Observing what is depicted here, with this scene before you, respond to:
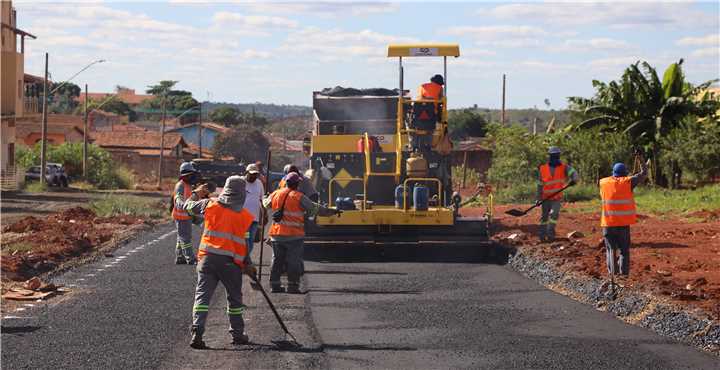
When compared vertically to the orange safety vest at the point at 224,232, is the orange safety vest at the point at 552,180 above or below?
above

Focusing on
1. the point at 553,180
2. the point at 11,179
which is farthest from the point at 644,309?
the point at 11,179

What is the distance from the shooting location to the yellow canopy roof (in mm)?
20766

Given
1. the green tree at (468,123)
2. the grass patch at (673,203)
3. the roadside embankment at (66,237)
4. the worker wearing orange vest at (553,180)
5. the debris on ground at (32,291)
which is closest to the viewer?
the debris on ground at (32,291)

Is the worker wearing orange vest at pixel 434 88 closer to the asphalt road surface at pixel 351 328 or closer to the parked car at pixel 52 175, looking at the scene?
the asphalt road surface at pixel 351 328

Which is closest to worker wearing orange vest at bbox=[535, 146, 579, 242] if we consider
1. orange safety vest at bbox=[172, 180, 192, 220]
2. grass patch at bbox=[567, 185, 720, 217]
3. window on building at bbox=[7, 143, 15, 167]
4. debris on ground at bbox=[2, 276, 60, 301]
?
orange safety vest at bbox=[172, 180, 192, 220]

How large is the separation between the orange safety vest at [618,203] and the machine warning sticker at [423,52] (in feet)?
19.4

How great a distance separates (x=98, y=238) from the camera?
2419cm

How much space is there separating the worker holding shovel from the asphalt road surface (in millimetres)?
1114

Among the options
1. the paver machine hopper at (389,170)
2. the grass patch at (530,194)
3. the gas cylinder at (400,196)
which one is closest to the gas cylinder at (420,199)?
the paver machine hopper at (389,170)

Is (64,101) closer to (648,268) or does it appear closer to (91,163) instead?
(91,163)

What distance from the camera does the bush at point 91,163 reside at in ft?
193

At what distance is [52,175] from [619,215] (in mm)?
42715

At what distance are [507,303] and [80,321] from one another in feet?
17.4

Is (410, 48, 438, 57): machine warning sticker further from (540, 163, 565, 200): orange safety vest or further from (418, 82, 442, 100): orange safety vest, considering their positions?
(540, 163, 565, 200): orange safety vest
